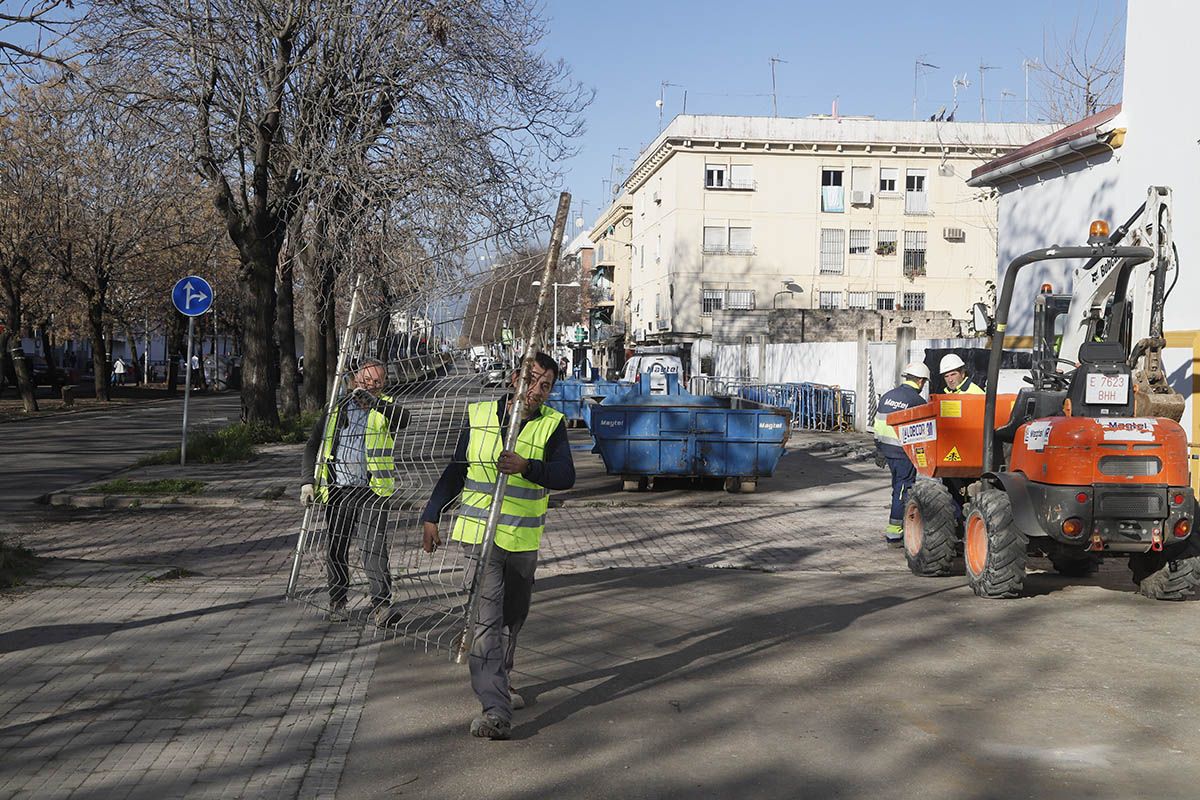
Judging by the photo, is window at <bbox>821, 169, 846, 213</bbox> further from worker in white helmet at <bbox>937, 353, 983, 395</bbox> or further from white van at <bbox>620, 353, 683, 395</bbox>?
worker in white helmet at <bbox>937, 353, 983, 395</bbox>

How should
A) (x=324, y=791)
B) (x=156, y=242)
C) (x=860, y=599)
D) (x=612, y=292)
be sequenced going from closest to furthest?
(x=324, y=791), (x=860, y=599), (x=156, y=242), (x=612, y=292)

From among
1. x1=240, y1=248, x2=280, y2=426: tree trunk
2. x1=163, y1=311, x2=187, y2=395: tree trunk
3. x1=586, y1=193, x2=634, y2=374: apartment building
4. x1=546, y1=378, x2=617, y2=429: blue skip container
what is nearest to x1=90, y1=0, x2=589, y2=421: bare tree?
x1=240, y1=248, x2=280, y2=426: tree trunk

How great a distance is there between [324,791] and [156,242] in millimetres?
41039

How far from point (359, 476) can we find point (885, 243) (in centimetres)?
5116

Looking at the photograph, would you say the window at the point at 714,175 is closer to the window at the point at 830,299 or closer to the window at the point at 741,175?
the window at the point at 741,175

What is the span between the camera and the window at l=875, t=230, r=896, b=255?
→ 5653 cm

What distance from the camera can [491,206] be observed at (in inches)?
822

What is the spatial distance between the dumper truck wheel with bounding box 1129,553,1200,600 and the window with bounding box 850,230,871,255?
159 feet

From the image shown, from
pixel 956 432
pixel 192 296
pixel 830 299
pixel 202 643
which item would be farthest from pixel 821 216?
pixel 202 643

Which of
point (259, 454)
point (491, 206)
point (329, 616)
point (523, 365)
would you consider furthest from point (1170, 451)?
point (259, 454)

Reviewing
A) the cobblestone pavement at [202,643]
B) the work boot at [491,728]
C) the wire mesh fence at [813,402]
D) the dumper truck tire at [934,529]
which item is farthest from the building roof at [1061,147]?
the work boot at [491,728]

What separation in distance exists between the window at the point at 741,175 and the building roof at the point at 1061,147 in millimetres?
30465

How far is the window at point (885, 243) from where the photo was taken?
5653 cm

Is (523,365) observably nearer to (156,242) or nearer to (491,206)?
(491,206)
